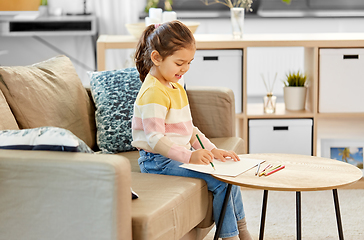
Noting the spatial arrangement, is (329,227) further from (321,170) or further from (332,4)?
(332,4)

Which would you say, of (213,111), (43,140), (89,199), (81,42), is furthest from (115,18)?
(89,199)

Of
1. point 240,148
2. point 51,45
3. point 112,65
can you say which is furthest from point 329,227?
point 51,45

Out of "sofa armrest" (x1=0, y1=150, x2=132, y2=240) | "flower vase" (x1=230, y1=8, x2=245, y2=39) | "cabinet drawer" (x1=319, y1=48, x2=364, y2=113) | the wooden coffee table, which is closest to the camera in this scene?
"sofa armrest" (x1=0, y1=150, x2=132, y2=240)

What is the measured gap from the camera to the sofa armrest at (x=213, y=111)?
2.02m

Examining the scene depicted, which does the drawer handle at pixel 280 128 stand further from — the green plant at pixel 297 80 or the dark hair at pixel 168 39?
the dark hair at pixel 168 39

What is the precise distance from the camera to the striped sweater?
1420mm

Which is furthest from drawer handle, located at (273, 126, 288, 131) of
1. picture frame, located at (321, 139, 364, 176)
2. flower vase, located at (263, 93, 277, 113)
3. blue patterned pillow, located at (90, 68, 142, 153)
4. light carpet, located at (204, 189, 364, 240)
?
blue patterned pillow, located at (90, 68, 142, 153)

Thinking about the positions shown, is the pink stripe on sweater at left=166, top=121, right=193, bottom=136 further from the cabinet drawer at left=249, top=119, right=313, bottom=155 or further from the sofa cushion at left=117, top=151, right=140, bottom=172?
the cabinet drawer at left=249, top=119, right=313, bottom=155

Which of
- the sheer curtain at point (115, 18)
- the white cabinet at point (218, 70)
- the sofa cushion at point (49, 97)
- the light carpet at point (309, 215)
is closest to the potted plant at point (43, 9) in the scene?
the sheer curtain at point (115, 18)

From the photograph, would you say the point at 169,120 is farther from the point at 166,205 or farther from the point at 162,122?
the point at 166,205

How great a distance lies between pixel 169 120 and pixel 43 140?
1.60 ft

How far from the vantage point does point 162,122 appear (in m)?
1.45

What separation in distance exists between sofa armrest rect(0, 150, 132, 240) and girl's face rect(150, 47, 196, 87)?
479 mm

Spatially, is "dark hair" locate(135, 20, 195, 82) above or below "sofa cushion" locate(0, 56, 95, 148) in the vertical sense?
above
